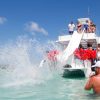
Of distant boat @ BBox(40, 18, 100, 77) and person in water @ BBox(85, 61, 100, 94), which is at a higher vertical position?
distant boat @ BBox(40, 18, 100, 77)

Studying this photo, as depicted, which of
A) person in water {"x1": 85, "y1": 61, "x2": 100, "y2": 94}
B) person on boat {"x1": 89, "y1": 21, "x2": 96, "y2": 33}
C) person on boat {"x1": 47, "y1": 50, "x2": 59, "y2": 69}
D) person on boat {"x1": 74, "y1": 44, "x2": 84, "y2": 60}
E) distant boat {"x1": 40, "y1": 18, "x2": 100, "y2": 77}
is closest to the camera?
person in water {"x1": 85, "y1": 61, "x2": 100, "y2": 94}

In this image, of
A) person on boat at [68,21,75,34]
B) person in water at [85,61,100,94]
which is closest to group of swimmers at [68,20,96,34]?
person on boat at [68,21,75,34]

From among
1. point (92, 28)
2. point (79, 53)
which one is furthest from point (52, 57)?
point (92, 28)

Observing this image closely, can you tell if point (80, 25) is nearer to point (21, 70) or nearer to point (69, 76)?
point (69, 76)

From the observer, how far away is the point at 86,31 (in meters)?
25.2

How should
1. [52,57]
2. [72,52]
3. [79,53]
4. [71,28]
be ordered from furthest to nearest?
1. [71,28]
2. [52,57]
3. [72,52]
4. [79,53]

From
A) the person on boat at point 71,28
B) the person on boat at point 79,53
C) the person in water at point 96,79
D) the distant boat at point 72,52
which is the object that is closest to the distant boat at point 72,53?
the distant boat at point 72,52

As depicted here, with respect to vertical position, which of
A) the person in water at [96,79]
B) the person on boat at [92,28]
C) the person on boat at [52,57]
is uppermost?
the person on boat at [92,28]

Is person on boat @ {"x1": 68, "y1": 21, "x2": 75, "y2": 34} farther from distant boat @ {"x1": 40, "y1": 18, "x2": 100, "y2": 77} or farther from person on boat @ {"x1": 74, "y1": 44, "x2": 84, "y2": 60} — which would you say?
person on boat @ {"x1": 74, "y1": 44, "x2": 84, "y2": 60}

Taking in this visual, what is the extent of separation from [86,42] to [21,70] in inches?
207

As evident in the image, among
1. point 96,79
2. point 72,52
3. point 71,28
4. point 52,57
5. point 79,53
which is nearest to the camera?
point 96,79

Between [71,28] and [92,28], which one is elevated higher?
[71,28]

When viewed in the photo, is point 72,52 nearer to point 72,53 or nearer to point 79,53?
point 72,53

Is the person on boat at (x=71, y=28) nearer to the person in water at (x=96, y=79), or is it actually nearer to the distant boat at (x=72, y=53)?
the distant boat at (x=72, y=53)
